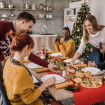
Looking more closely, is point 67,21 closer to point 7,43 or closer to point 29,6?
point 29,6

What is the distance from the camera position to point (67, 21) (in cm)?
632

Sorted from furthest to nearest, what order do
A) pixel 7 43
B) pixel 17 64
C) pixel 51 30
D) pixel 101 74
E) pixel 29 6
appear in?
pixel 51 30, pixel 29 6, pixel 7 43, pixel 101 74, pixel 17 64

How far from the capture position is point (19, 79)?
45.2 inches

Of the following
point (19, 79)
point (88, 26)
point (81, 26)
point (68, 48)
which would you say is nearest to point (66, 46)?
point (68, 48)

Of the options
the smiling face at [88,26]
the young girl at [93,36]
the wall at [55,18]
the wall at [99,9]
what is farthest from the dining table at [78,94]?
the wall at [55,18]

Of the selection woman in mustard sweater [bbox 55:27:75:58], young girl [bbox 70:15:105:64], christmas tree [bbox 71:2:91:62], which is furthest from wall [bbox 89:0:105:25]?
young girl [bbox 70:15:105:64]

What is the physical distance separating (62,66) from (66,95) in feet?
2.59

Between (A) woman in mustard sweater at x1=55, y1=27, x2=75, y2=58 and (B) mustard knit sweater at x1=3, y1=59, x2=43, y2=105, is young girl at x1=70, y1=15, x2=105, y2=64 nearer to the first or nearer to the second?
(A) woman in mustard sweater at x1=55, y1=27, x2=75, y2=58

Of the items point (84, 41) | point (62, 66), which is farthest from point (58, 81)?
point (84, 41)

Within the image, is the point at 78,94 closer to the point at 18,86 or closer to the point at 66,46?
the point at 18,86

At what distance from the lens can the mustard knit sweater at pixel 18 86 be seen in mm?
1147

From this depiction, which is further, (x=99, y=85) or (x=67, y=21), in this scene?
(x=67, y=21)

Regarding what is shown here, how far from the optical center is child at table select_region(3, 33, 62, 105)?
3.78 feet

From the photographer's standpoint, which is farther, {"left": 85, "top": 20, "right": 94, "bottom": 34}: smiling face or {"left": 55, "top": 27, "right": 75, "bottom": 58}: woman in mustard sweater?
{"left": 55, "top": 27, "right": 75, "bottom": 58}: woman in mustard sweater
